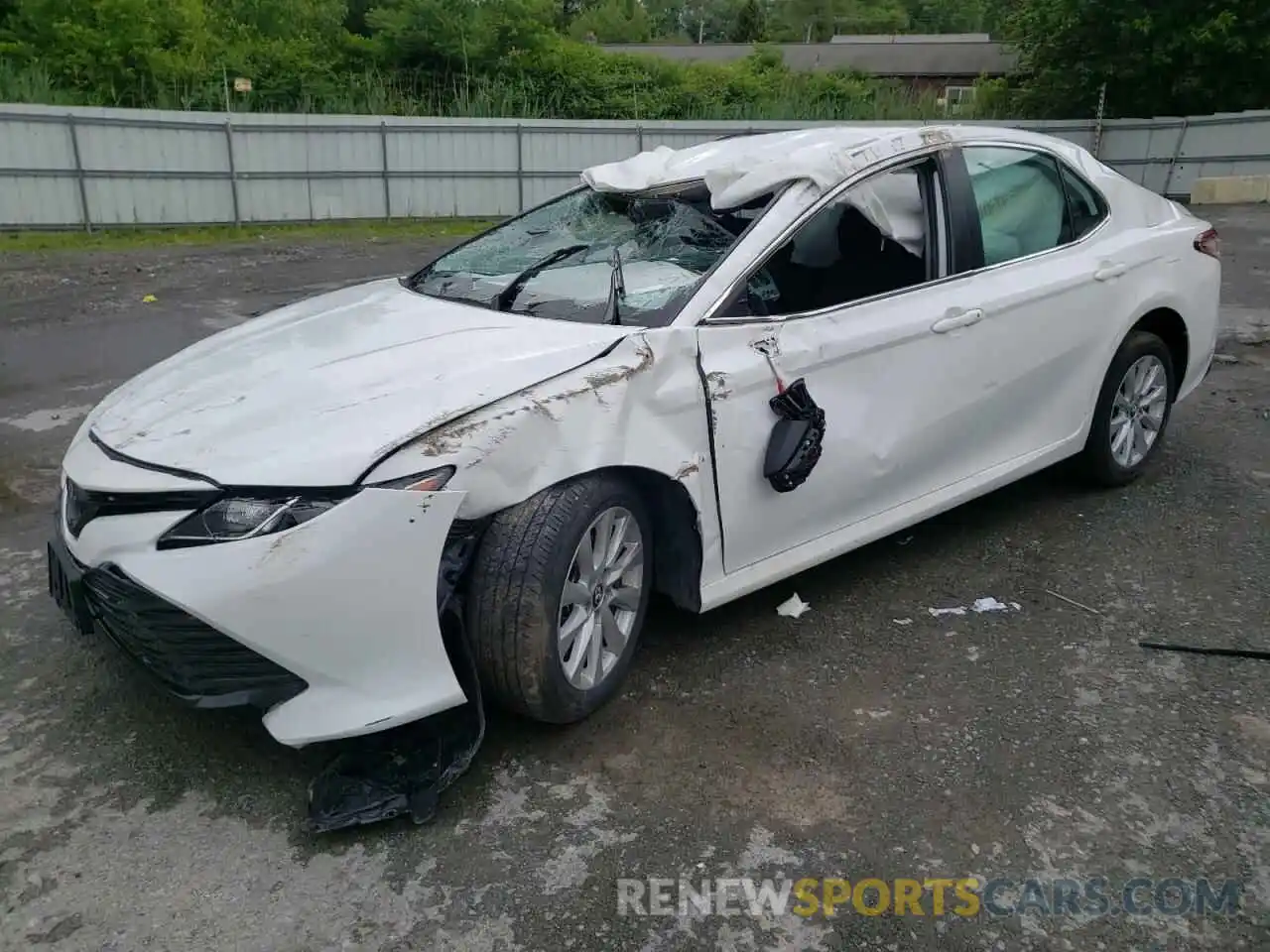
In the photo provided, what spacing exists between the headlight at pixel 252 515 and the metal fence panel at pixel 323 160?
50.8 feet

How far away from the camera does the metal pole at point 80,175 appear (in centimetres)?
1644

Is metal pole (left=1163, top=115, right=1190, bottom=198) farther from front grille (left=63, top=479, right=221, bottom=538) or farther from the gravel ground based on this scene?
front grille (left=63, top=479, right=221, bottom=538)

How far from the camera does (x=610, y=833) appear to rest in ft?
8.96

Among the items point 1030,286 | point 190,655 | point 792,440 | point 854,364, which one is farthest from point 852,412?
point 190,655

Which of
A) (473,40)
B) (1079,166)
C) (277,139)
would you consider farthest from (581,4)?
(1079,166)

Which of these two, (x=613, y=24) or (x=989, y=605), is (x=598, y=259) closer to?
(x=989, y=605)

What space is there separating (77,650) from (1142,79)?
92.0ft

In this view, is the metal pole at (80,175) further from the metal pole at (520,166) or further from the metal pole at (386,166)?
the metal pole at (520,166)

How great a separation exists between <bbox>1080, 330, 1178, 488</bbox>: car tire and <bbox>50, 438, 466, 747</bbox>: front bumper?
323 cm

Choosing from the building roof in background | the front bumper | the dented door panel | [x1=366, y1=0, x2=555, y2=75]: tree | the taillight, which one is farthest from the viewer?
the building roof in background

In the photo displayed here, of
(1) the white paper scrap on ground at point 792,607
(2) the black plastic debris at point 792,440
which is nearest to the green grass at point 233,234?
(1) the white paper scrap on ground at point 792,607

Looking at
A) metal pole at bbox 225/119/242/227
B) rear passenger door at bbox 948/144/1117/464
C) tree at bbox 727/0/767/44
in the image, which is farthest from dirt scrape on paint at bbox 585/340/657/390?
tree at bbox 727/0/767/44

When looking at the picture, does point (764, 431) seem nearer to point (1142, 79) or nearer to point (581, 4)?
point (1142, 79)

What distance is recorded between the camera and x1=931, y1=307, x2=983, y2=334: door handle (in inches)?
154
